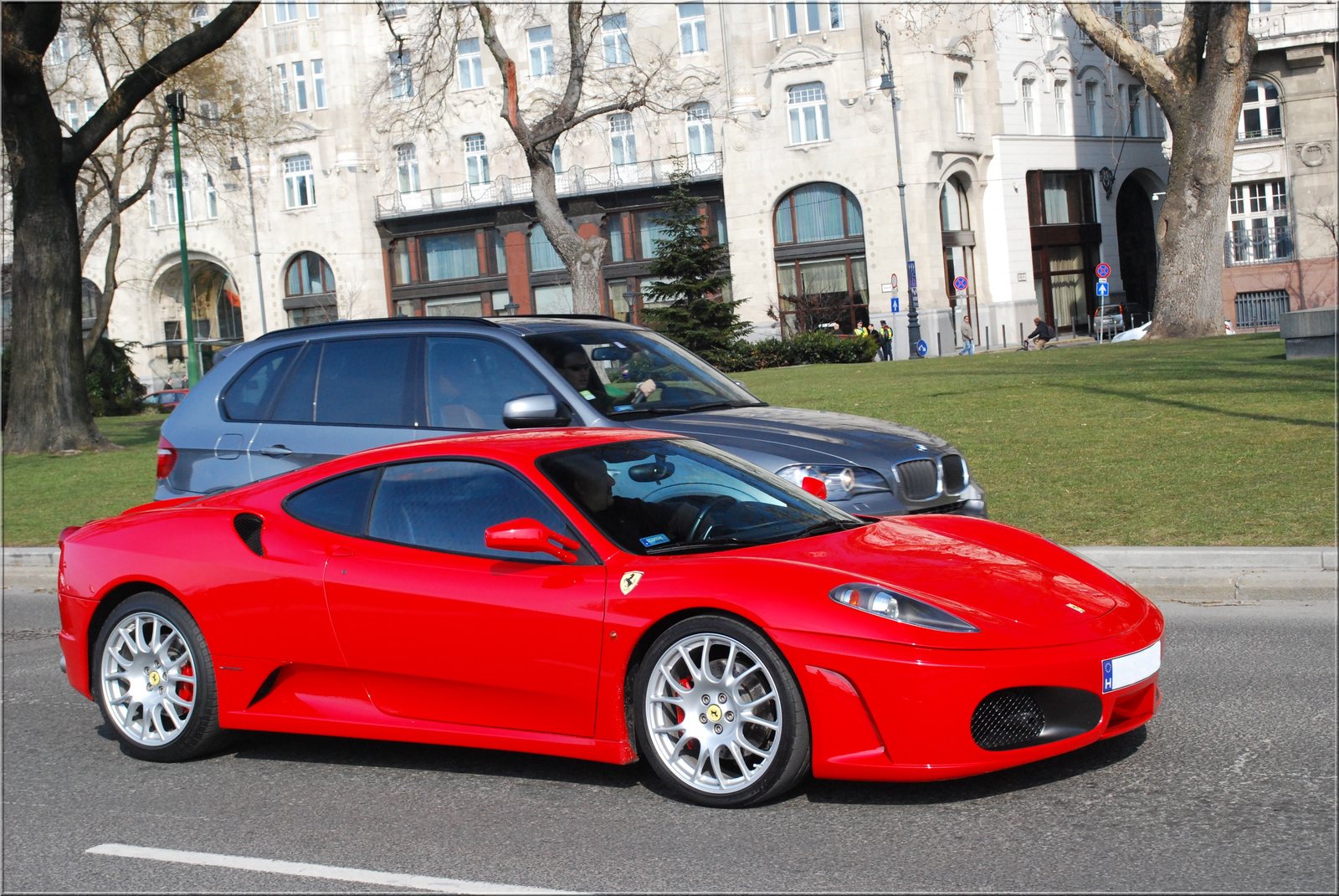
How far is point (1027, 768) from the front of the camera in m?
5.05

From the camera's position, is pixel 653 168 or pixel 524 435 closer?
pixel 524 435

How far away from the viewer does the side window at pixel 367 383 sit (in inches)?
335

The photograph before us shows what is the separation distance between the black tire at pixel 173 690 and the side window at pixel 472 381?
2638 mm

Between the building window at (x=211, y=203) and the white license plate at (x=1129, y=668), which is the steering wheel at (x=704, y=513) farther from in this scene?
the building window at (x=211, y=203)

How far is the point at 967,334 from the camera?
52406mm

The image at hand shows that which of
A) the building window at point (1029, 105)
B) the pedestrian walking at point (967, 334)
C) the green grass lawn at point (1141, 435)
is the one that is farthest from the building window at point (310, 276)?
the green grass lawn at point (1141, 435)

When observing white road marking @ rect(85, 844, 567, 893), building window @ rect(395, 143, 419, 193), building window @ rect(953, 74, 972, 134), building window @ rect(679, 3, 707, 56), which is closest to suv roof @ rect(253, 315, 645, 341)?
white road marking @ rect(85, 844, 567, 893)

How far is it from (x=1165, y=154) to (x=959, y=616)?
5365cm


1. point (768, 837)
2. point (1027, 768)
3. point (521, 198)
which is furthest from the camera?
point (521, 198)

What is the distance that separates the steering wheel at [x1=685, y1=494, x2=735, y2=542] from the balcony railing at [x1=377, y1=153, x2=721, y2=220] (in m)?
47.1

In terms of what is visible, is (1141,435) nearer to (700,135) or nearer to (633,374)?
(633,374)

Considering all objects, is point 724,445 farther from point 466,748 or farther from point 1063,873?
point 1063,873

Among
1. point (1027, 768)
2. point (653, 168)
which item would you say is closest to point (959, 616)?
point (1027, 768)

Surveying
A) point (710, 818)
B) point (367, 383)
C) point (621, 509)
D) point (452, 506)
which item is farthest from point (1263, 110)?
point (710, 818)
